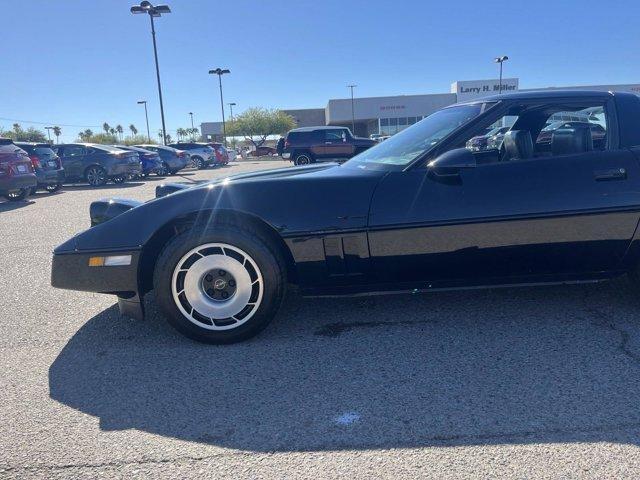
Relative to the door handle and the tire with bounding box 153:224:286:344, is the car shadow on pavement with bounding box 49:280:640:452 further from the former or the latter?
the door handle

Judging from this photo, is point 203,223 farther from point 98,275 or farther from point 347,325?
point 347,325

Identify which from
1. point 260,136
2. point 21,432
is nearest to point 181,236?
point 21,432

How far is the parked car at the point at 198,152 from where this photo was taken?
25406 mm

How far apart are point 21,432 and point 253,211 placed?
154 cm

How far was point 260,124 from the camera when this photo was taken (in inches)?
2399

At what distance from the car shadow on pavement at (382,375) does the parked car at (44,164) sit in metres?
10.7

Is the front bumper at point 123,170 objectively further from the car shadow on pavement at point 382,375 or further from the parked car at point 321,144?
the car shadow on pavement at point 382,375

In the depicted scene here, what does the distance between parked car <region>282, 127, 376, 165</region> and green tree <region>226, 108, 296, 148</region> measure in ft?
133

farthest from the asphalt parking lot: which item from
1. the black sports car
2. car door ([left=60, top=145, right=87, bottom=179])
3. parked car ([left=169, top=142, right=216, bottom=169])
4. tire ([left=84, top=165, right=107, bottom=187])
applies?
parked car ([left=169, top=142, right=216, bottom=169])

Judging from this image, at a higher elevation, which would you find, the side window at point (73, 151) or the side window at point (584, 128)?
the side window at point (73, 151)

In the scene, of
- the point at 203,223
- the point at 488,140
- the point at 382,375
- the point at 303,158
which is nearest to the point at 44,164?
the point at 303,158

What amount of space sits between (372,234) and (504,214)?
0.78 m

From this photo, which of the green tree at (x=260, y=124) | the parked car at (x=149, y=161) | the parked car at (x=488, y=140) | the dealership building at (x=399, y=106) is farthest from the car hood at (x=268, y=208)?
the green tree at (x=260, y=124)

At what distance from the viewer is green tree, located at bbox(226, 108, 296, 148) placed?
199 feet
